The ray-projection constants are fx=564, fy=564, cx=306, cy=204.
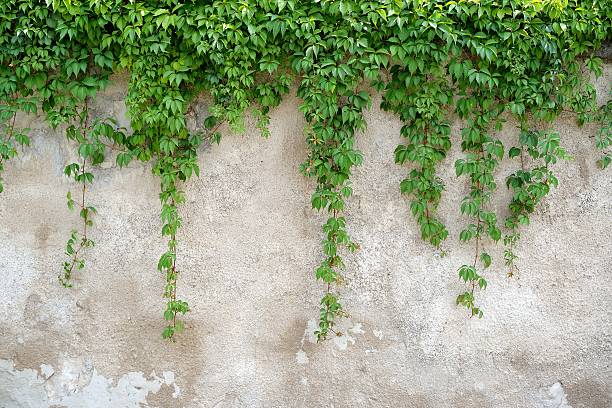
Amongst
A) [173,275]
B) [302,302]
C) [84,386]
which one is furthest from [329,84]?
[84,386]

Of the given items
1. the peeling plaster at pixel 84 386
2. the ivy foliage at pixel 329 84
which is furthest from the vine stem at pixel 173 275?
the peeling plaster at pixel 84 386

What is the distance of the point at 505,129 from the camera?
10.4 ft

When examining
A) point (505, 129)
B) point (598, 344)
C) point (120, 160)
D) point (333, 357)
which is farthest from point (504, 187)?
point (120, 160)

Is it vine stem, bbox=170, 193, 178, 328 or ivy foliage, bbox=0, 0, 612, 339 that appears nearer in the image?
ivy foliage, bbox=0, 0, 612, 339

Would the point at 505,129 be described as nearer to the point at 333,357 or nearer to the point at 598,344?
the point at 598,344

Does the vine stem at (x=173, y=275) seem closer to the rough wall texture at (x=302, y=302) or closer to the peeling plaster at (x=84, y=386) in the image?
the rough wall texture at (x=302, y=302)

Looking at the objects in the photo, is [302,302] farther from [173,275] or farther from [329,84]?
[329,84]

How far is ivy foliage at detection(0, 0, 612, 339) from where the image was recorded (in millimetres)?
2867

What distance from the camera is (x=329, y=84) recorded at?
9.54 feet

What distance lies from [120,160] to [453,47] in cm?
188

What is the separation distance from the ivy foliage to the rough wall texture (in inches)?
3.9

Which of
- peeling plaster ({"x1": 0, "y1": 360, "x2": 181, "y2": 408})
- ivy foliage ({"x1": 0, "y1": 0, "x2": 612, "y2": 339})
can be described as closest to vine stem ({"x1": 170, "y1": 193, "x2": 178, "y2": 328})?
ivy foliage ({"x1": 0, "y1": 0, "x2": 612, "y2": 339})

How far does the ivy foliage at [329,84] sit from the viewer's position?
2.87 metres

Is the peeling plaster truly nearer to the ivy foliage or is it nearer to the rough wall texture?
the rough wall texture
